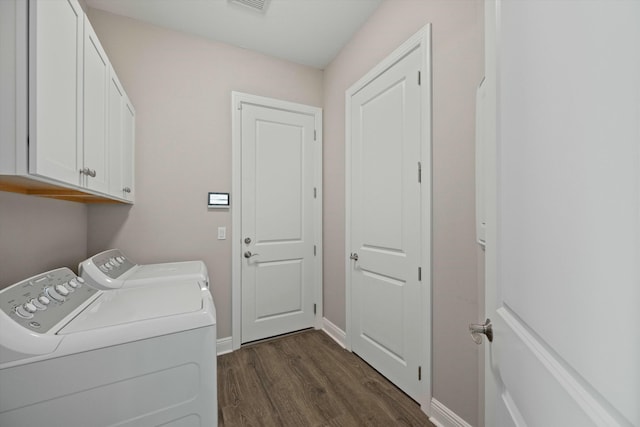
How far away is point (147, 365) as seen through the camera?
93 cm

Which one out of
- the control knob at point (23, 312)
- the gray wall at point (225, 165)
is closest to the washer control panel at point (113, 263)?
the gray wall at point (225, 165)

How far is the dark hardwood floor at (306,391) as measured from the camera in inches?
60.8

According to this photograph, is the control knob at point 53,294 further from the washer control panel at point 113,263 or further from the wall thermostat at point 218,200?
the wall thermostat at point 218,200

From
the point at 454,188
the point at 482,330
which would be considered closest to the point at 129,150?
the point at 454,188

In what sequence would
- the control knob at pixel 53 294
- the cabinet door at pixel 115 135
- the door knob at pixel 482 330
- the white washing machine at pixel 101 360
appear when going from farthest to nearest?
the cabinet door at pixel 115 135, the control knob at pixel 53 294, the white washing machine at pixel 101 360, the door knob at pixel 482 330

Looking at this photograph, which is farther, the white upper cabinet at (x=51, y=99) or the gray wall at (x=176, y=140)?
the gray wall at (x=176, y=140)

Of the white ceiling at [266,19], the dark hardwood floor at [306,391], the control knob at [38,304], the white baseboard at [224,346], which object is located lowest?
the dark hardwood floor at [306,391]

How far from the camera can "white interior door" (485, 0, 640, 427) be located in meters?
0.25

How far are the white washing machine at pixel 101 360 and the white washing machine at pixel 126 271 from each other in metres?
0.30

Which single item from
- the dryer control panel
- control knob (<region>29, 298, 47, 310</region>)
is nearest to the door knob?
control knob (<region>29, 298, 47, 310</region>)

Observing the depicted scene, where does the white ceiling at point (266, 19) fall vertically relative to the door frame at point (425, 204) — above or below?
above

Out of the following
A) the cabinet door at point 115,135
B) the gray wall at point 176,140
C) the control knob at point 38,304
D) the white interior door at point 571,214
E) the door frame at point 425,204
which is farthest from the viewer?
the gray wall at point 176,140

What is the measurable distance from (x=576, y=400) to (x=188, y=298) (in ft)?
4.40

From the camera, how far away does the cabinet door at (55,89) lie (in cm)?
71
